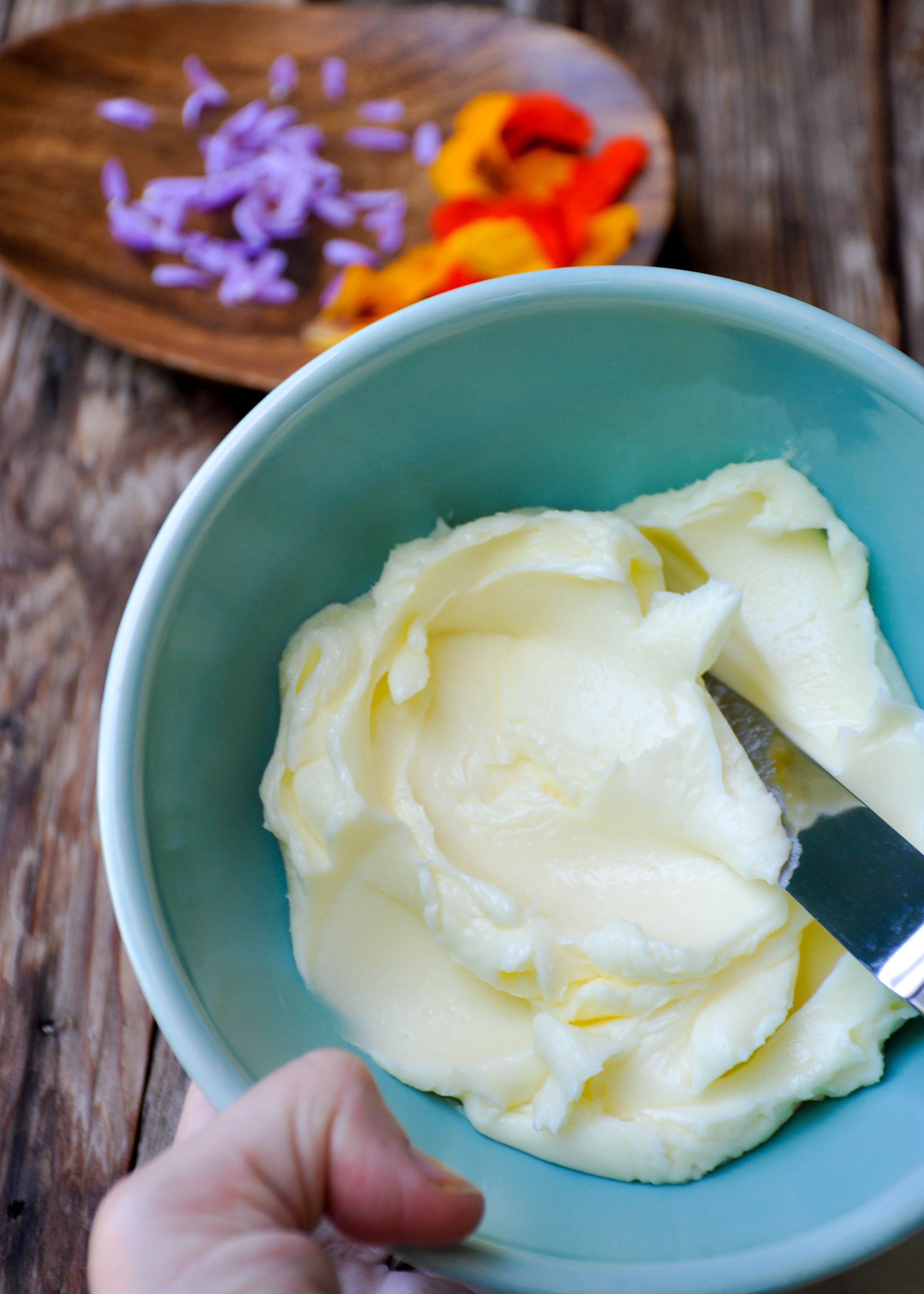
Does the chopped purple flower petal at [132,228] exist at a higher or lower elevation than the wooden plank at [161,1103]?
higher

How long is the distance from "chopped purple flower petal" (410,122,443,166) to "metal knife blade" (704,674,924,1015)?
106 centimetres

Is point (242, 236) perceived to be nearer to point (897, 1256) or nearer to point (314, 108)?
point (314, 108)

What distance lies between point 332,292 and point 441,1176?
116 centimetres

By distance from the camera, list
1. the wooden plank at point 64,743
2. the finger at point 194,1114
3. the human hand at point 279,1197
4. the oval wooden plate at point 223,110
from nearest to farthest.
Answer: the human hand at point 279,1197 → the finger at point 194,1114 → the wooden plank at point 64,743 → the oval wooden plate at point 223,110

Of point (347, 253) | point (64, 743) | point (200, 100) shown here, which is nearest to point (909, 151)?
point (347, 253)

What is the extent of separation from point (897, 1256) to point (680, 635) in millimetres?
680

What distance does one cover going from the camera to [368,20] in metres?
1.59

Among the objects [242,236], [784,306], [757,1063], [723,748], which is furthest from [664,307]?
[242,236]

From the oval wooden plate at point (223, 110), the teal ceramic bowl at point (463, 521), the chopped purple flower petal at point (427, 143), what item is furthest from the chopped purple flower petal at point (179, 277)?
the teal ceramic bowl at point (463, 521)

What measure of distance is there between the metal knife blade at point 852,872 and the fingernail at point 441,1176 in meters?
0.37

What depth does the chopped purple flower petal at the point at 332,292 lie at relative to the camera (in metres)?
1.44

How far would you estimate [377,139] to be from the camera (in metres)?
1.55

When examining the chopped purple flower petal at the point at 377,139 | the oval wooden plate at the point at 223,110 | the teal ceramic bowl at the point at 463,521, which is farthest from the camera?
the chopped purple flower petal at the point at 377,139

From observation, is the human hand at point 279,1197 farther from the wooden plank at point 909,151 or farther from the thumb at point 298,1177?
the wooden plank at point 909,151
